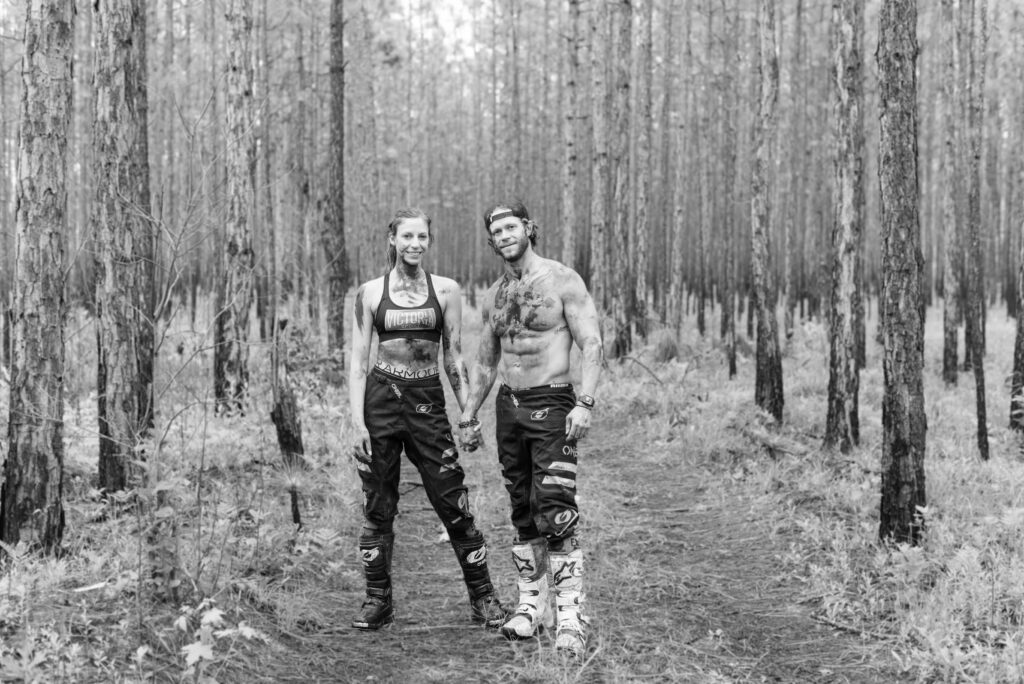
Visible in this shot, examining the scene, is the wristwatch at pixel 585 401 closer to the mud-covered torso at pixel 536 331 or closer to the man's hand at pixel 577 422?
the man's hand at pixel 577 422

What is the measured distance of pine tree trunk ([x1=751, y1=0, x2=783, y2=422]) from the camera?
981 centimetres

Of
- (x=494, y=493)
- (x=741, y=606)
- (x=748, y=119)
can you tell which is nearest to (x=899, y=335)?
(x=741, y=606)

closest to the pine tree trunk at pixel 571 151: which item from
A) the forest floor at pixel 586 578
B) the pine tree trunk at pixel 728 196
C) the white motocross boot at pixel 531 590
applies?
the pine tree trunk at pixel 728 196

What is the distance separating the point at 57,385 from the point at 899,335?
4817 millimetres

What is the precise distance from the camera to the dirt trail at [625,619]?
11.7 feet

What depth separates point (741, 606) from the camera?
453cm

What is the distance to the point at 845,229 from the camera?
7.73 m

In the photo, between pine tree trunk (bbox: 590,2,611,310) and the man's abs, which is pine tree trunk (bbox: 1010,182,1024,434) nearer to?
pine tree trunk (bbox: 590,2,611,310)

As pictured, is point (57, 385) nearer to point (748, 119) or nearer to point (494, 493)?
point (494, 493)

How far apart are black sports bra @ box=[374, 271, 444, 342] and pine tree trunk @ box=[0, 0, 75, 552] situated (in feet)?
5.71

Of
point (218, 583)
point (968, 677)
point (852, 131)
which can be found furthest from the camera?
point (852, 131)

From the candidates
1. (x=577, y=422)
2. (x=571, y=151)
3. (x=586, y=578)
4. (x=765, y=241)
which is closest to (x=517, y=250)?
(x=577, y=422)

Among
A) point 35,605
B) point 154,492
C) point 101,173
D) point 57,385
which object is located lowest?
point 35,605

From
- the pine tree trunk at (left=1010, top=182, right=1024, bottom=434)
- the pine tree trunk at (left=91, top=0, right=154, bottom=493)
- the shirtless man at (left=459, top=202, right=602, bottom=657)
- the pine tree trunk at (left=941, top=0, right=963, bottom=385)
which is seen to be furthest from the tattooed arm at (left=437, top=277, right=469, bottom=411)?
the pine tree trunk at (left=941, top=0, right=963, bottom=385)
